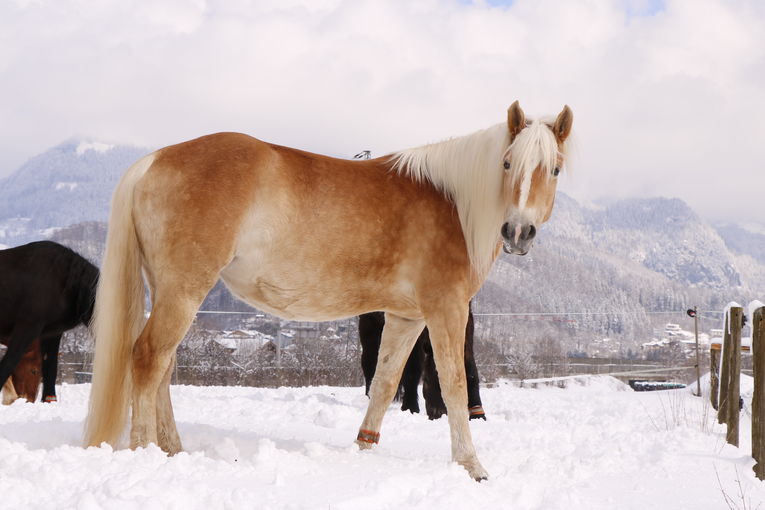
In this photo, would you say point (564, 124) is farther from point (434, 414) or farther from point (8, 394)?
point (8, 394)

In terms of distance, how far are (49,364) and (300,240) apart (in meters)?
4.62

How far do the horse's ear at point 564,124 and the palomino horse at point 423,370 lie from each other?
269cm

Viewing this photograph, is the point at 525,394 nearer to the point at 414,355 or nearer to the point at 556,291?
the point at 414,355

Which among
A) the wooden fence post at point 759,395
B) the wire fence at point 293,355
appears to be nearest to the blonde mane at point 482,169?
the wooden fence post at point 759,395

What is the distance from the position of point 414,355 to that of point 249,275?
325 centimetres

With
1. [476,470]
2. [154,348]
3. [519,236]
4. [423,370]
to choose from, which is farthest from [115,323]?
[423,370]

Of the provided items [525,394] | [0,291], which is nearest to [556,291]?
[525,394]

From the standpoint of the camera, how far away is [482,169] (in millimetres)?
3861

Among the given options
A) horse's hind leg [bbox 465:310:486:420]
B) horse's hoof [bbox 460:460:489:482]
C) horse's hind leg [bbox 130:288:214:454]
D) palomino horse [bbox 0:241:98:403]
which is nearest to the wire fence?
horse's hind leg [bbox 465:310:486:420]

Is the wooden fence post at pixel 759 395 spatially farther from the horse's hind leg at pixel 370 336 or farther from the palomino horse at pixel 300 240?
the horse's hind leg at pixel 370 336

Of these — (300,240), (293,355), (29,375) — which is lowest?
(29,375)

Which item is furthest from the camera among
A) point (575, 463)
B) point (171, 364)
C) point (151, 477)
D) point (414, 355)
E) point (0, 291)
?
point (414, 355)

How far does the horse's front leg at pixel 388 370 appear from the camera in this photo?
4230 mm

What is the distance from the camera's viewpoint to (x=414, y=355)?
6.48 metres
